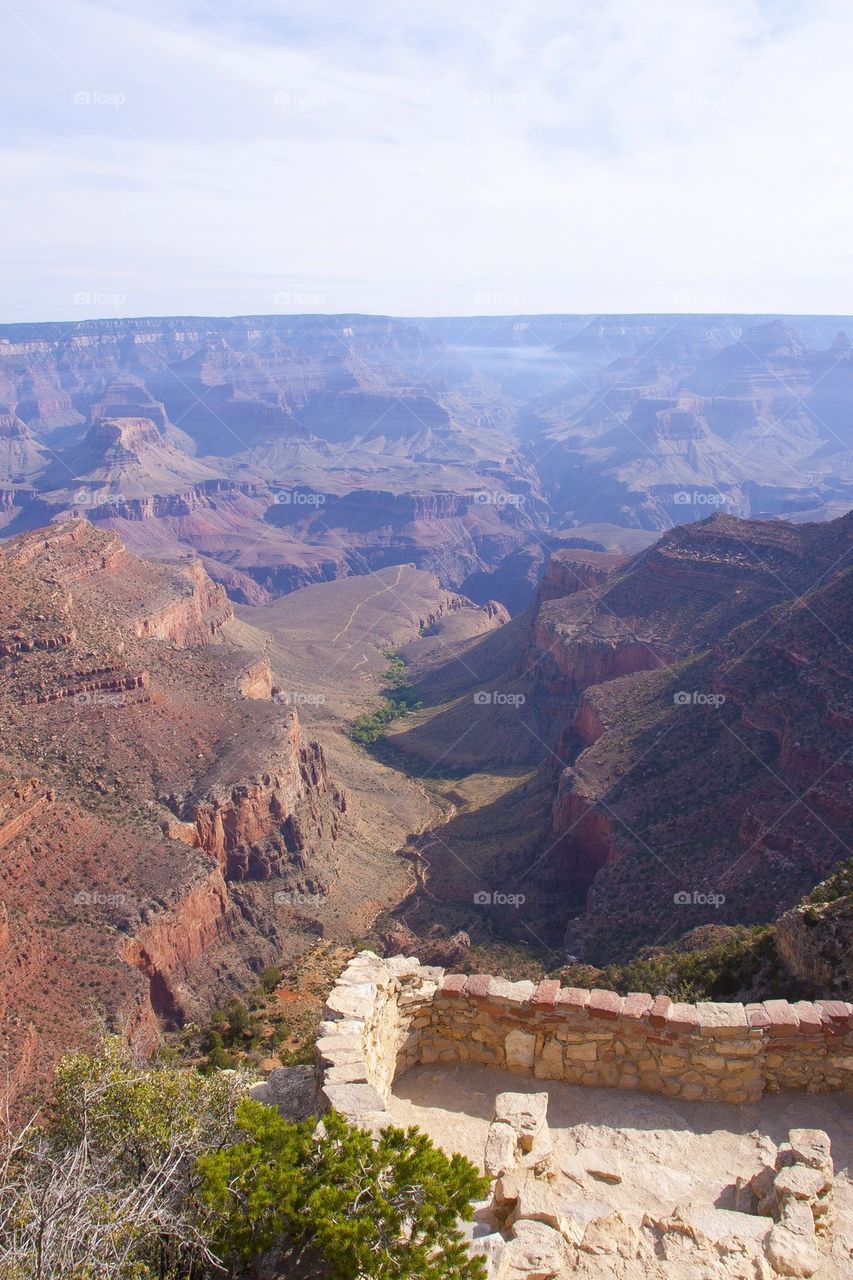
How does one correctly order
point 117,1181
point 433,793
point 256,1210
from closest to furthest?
point 256,1210
point 117,1181
point 433,793

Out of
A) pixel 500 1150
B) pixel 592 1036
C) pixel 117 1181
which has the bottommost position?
pixel 592 1036

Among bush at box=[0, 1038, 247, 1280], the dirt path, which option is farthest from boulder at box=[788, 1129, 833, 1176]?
the dirt path

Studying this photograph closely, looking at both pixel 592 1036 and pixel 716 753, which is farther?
pixel 716 753

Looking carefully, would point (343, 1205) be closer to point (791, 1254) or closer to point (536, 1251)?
point (536, 1251)

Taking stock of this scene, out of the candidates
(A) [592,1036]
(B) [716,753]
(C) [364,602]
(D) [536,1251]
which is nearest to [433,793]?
(B) [716,753]

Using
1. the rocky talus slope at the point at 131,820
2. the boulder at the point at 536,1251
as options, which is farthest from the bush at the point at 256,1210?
the rocky talus slope at the point at 131,820

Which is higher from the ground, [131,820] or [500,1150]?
[500,1150]
